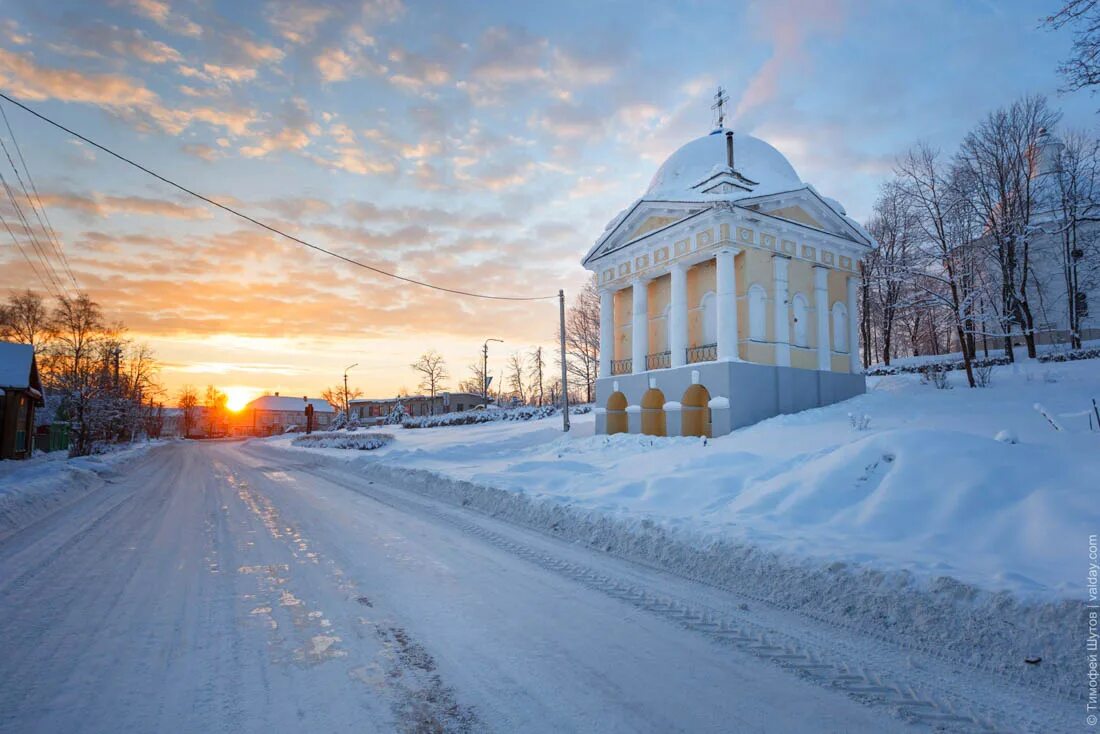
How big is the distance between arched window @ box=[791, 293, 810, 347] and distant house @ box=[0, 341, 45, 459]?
36388 mm

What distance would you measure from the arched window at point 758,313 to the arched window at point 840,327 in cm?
470

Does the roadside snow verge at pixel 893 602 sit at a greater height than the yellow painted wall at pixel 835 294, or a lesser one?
lesser

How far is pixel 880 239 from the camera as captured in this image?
121ft

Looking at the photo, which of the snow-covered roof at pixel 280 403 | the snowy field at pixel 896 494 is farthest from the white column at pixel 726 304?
the snow-covered roof at pixel 280 403

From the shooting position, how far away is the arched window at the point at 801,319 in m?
21.4

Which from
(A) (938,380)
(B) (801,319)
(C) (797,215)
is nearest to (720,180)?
(C) (797,215)

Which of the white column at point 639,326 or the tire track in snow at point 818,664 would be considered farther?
the white column at point 639,326

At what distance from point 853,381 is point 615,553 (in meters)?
19.5

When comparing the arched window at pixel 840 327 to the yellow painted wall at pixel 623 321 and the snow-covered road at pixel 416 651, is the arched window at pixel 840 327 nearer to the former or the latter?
the yellow painted wall at pixel 623 321

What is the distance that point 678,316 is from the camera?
21.0m

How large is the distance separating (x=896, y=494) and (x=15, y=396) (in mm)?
37911

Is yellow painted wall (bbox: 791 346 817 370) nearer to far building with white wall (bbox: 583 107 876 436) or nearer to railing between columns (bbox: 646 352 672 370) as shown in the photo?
far building with white wall (bbox: 583 107 876 436)

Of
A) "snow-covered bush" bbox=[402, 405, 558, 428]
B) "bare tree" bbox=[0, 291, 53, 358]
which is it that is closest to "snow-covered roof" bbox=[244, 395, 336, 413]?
"bare tree" bbox=[0, 291, 53, 358]

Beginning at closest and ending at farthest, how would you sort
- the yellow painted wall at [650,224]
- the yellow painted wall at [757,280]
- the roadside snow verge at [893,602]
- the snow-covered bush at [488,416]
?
the roadside snow verge at [893,602] < the yellow painted wall at [757,280] < the yellow painted wall at [650,224] < the snow-covered bush at [488,416]
